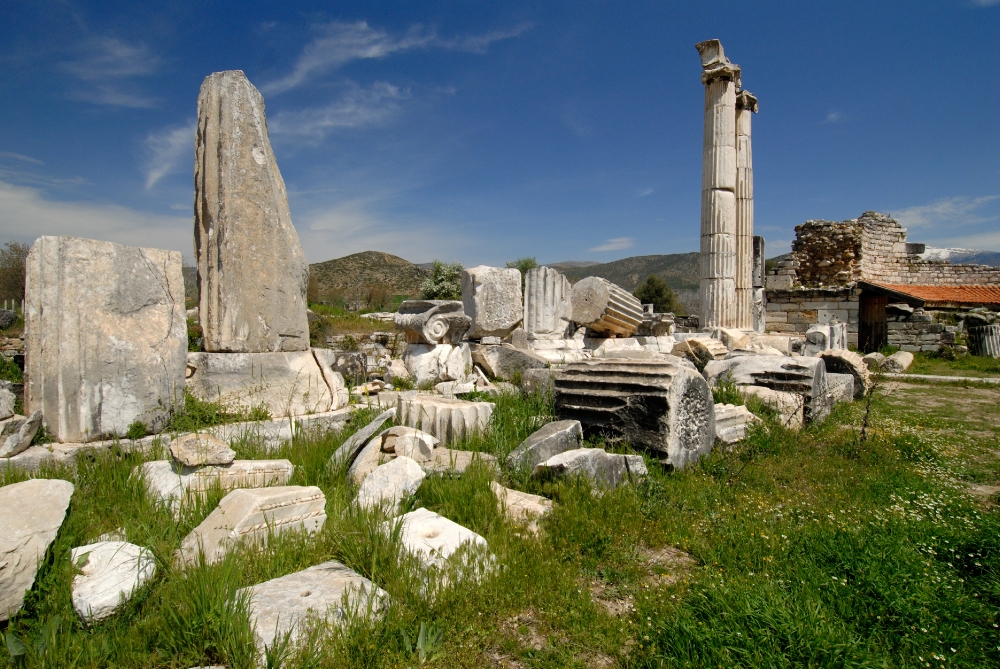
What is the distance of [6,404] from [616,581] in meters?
3.68

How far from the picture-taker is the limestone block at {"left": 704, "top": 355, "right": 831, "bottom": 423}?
19.9 ft

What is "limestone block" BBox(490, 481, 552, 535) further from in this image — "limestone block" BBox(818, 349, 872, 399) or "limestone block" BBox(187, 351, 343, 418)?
"limestone block" BBox(818, 349, 872, 399)

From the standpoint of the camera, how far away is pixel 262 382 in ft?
14.3

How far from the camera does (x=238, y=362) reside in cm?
431

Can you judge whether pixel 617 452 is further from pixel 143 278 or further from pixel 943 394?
pixel 943 394

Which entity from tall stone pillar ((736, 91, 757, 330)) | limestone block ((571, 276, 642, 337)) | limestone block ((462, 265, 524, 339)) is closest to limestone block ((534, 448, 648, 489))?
limestone block ((462, 265, 524, 339))

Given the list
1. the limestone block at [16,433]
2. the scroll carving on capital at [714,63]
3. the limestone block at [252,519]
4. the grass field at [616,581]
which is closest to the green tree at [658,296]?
the scroll carving on capital at [714,63]

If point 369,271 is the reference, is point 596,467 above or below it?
below

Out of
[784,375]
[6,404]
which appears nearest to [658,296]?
[784,375]

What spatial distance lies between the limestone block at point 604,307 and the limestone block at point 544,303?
245mm

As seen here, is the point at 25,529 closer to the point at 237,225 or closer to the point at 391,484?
the point at 391,484

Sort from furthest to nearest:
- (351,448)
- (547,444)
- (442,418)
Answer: (442,418) < (547,444) < (351,448)

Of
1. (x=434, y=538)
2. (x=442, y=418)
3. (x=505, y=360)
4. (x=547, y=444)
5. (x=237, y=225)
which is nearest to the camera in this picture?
(x=434, y=538)

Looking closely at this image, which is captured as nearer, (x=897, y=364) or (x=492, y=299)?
(x=492, y=299)
